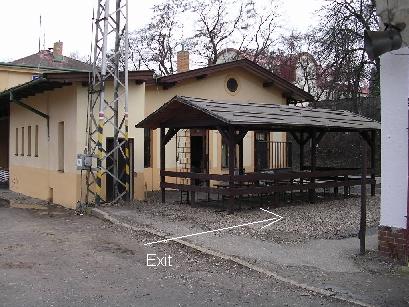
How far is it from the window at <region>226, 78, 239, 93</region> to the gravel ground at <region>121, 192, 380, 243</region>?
24.1 ft

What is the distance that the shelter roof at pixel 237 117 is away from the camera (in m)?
12.8

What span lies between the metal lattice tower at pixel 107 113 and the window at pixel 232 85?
676 centimetres

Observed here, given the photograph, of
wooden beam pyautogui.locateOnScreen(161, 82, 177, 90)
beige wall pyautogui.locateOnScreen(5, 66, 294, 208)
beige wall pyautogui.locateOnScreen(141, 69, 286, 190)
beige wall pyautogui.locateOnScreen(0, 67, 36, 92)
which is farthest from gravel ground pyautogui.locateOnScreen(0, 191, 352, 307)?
beige wall pyautogui.locateOnScreen(0, 67, 36, 92)

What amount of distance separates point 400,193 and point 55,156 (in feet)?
40.8

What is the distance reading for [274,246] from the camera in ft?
30.2

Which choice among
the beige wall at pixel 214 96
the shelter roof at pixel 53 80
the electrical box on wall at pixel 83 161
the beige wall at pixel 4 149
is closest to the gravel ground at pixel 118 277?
the electrical box on wall at pixel 83 161

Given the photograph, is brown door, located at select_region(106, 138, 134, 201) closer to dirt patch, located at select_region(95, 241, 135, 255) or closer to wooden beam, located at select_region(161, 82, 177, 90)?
wooden beam, located at select_region(161, 82, 177, 90)

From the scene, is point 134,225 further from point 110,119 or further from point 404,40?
point 404,40

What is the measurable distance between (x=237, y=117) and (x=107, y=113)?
204 inches

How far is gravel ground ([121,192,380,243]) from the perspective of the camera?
1042 centimetres

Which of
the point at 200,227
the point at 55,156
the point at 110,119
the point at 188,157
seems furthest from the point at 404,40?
the point at 188,157

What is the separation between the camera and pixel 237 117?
12.6m

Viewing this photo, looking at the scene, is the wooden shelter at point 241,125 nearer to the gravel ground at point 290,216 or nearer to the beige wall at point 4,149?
the gravel ground at point 290,216

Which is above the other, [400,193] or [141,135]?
[141,135]
